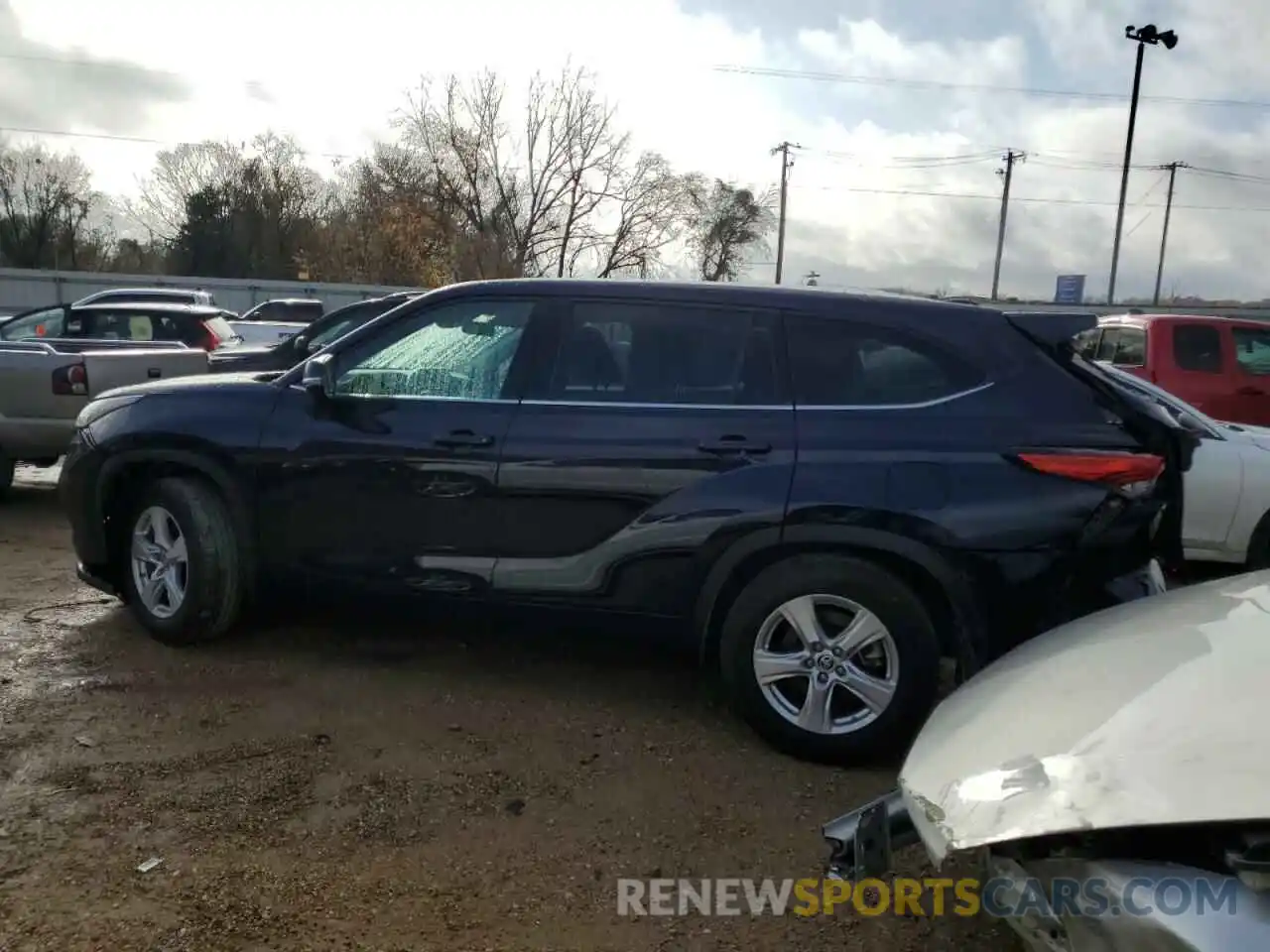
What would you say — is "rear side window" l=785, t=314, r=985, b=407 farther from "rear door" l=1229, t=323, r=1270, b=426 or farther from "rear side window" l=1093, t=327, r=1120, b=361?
"rear door" l=1229, t=323, r=1270, b=426

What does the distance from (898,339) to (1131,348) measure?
7.42 metres

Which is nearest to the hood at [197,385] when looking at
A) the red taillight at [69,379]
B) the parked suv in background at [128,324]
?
the red taillight at [69,379]

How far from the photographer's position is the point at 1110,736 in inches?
77.4

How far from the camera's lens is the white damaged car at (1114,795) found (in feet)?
5.31

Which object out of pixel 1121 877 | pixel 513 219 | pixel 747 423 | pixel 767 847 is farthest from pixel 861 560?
pixel 513 219

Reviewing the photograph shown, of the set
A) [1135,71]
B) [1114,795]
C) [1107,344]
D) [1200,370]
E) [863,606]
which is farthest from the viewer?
[1135,71]

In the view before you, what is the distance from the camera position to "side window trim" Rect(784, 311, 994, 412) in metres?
3.66

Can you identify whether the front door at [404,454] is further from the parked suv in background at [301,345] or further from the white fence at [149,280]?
the white fence at [149,280]

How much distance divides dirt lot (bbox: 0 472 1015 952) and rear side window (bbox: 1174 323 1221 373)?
760 centimetres

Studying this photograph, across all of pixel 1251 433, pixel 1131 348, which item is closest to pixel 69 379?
pixel 1251 433

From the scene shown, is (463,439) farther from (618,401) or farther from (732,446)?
(732,446)

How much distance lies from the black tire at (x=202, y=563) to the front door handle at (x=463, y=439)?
112 centimetres

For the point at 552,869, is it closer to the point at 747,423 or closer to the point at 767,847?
the point at 767,847

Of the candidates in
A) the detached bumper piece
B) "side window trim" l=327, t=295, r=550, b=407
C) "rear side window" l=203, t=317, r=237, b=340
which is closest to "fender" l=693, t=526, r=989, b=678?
"side window trim" l=327, t=295, r=550, b=407
